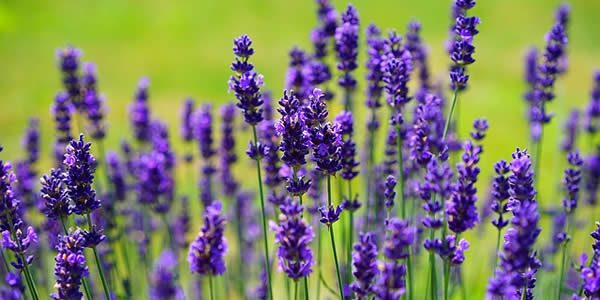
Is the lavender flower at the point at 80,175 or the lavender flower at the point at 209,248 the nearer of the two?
the lavender flower at the point at 209,248

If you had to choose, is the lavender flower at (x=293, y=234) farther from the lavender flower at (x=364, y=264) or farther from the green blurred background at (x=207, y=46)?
the green blurred background at (x=207, y=46)

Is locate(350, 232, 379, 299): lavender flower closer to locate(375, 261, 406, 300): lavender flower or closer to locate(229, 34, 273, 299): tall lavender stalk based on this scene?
locate(375, 261, 406, 300): lavender flower

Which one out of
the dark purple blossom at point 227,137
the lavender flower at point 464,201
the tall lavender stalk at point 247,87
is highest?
the dark purple blossom at point 227,137

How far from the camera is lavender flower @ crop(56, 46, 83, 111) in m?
4.55

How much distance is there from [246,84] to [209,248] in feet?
2.53

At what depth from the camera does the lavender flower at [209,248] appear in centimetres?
253

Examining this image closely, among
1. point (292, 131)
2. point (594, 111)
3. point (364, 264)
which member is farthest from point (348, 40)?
point (594, 111)

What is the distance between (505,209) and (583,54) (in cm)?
1049

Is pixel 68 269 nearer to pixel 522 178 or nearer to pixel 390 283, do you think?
pixel 390 283

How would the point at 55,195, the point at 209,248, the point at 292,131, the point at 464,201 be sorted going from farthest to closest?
the point at 55,195 < the point at 292,131 < the point at 209,248 < the point at 464,201

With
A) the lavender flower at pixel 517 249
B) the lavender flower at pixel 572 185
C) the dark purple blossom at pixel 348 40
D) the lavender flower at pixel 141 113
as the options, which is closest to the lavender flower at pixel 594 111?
the lavender flower at pixel 572 185

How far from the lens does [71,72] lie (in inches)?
180

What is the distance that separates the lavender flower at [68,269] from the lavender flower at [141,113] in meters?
2.84

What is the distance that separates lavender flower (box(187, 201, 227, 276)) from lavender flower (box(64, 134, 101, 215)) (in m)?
0.55
